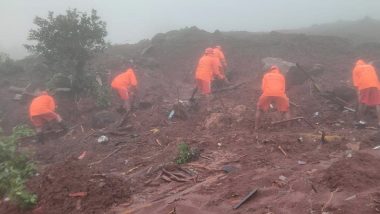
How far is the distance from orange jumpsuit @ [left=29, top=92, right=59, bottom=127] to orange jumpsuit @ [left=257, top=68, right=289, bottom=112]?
5.86 m

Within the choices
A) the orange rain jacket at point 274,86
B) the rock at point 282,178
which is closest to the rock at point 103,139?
the orange rain jacket at point 274,86

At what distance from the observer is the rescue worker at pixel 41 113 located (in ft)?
36.9

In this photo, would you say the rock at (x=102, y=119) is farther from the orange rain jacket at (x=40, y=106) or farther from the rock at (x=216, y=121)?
the rock at (x=216, y=121)

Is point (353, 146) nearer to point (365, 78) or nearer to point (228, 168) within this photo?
point (365, 78)

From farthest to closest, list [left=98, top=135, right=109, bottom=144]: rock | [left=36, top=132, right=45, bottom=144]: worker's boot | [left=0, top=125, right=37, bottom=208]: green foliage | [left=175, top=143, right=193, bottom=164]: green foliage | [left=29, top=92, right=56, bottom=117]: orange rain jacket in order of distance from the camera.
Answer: [left=36, top=132, right=45, bottom=144]: worker's boot, [left=29, top=92, right=56, bottom=117]: orange rain jacket, [left=98, top=135, right=109, bottom=144]: rock, [left=175, top=143, right=193, bottom=164]: green foliage, [left=0, top=125, right=37, bottom=208]: green foliage

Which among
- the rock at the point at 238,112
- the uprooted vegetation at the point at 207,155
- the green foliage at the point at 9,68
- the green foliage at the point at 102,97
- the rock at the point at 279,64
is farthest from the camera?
the green foliage at the point at 9,68

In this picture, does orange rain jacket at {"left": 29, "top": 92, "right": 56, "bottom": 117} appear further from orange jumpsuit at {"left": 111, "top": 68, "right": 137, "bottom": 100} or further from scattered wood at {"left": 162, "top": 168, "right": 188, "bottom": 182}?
scattered wood at {"left": 162, "top": 168, "right": 188, "bottom": 182}

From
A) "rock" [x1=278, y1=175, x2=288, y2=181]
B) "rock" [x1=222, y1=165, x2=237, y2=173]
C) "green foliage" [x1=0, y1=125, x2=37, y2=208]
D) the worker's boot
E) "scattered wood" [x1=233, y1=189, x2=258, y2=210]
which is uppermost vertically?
"green foliage" [x1=0, y1=125, x2=37, y2=208]

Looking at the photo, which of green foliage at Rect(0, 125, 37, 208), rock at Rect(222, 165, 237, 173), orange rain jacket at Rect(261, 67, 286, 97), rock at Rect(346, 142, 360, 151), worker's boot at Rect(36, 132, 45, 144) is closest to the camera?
green foliage at Rect(0, 125, 37, 208)

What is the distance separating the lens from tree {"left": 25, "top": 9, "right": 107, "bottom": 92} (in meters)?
14.3

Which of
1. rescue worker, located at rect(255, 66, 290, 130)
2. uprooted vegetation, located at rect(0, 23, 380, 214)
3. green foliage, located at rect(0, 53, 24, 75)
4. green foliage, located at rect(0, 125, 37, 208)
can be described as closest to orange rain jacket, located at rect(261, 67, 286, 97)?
rescue worker, located at rect(255, 66, 290, 130)

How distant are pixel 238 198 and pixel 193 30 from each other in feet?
58.8

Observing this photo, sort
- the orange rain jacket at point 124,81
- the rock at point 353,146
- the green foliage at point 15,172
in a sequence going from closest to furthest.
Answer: the green foliage at point 15,172
the rock at point 353,146
the orange rain jacket at point 124,81

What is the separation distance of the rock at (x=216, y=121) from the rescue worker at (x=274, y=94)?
1.06m
